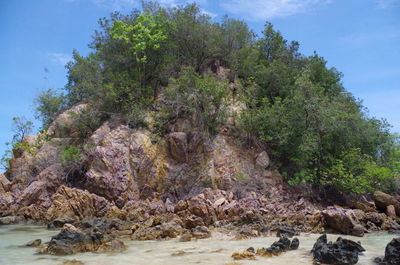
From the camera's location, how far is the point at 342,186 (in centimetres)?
1748

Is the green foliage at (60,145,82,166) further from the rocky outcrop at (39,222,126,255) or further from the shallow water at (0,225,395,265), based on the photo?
the rocky outcrop at (39,222,126,255)

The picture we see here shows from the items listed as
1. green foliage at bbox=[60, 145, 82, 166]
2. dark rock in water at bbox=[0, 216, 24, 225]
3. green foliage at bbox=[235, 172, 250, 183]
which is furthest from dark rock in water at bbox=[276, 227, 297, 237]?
green foliage at bbox=[60, 145, 82, 166]

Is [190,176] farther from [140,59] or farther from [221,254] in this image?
[221,254]

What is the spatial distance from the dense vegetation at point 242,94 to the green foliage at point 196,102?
0.06 metres

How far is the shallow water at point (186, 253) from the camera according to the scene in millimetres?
7422

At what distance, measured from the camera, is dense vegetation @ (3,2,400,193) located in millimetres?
18562

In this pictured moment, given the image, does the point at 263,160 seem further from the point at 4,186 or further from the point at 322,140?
the point at 4,186

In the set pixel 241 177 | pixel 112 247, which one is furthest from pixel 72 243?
pixel 241 177

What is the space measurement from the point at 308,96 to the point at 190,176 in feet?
27.6

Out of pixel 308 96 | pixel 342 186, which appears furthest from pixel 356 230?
pixel 308 96

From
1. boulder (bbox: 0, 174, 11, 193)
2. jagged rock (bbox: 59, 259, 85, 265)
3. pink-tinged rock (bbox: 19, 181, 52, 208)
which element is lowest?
jagged rock (bbox: 59, 259, 85, 265)

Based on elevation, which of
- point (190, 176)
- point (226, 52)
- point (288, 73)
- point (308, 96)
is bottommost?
point (190, 176)

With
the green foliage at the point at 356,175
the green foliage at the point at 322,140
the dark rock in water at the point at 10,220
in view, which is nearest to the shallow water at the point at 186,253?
the dark rock in water at the point at 10,220

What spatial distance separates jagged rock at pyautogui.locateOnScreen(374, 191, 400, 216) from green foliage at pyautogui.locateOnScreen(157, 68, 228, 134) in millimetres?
9393
